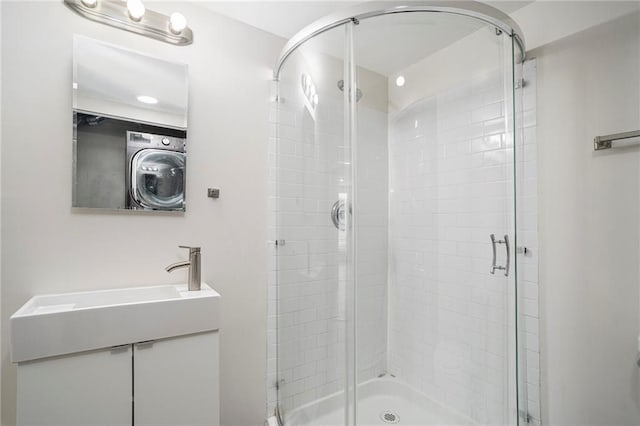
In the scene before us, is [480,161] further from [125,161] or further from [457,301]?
[125,161]

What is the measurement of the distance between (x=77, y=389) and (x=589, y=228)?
2.19 metres

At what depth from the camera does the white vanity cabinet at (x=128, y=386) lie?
1125 mm

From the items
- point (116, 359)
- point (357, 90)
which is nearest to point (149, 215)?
point (116, 359)

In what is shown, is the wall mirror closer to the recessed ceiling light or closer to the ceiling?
the recessed ceiling light

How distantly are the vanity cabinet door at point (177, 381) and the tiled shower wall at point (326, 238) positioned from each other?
45 cm

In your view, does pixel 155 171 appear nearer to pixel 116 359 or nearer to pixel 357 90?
pixel 116 359

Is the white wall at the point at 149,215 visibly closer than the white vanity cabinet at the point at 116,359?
No

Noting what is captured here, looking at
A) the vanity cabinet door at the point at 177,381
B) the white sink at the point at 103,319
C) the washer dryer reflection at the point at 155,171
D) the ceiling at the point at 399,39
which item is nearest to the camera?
the white sink at the point at 103,319

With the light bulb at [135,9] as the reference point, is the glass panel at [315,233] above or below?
below

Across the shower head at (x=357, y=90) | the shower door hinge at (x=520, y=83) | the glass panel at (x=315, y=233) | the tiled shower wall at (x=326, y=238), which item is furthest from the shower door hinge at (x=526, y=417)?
the shower head at (x=357, y=90)

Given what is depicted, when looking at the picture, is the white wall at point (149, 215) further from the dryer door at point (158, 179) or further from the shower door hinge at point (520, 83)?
the shower door hinge at point (520, 83)

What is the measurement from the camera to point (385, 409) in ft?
5.22

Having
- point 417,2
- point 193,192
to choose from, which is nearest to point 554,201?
point 417,2

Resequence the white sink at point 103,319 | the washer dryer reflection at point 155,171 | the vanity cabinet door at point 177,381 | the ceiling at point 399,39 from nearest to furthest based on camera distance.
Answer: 1. the white sink at point 103,319
2. the vanity cabinet door at point 177,381
3. the ceiling at point 399,39
4. the washer dryer reflection at point 155,171
